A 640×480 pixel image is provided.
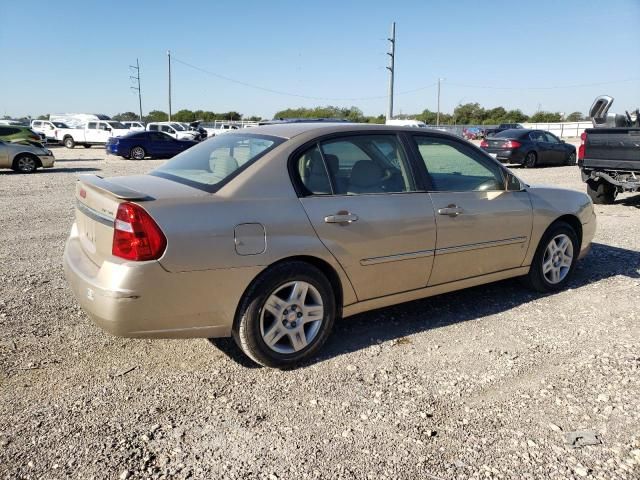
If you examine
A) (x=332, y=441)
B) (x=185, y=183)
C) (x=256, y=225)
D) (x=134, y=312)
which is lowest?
(x=332, y=441)

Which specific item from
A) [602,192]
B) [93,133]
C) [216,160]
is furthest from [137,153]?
[216,160]

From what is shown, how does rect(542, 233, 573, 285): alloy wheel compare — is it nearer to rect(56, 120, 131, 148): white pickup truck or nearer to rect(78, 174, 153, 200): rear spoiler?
rect(78, 174, 153, 200): rear spoiler

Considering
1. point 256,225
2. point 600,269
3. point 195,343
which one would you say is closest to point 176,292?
point 256,225

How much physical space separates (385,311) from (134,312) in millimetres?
2224

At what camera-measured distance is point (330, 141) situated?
12.3 feet

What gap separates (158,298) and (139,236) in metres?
0.37

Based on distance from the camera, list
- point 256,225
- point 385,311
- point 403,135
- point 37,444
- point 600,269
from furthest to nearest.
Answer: point 600,269
point 385,311
point 403,135
point 256,225
point 37,444

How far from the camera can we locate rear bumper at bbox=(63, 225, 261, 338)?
2955 mm

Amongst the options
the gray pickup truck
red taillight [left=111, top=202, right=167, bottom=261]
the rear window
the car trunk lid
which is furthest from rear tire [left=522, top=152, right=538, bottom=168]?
red taillight [left=111, top=202, right=167, bottom=261]

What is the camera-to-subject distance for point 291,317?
346cm

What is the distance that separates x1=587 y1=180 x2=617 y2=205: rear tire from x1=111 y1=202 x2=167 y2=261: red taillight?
9.84 m

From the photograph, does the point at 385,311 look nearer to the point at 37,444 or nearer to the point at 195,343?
the point at 195,343

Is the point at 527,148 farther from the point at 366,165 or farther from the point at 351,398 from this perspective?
the point at 351,398

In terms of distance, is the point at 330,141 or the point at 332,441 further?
the point at 330,141
